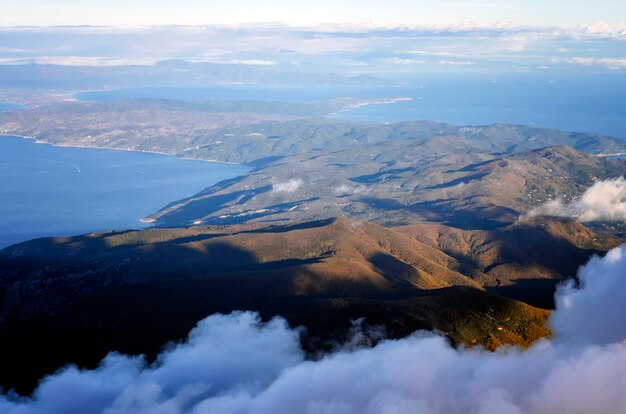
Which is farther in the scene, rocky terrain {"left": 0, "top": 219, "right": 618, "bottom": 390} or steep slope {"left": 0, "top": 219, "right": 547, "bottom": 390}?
rocky terrain {"left": 0, "top": 219, "right": 618, "bottom": 390}

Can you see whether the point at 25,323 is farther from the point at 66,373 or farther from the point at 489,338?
the point at 489,338

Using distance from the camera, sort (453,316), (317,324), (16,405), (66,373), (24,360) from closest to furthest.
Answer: (16,405) < (66,373) < (24,360) < (317,324) < (453,316)

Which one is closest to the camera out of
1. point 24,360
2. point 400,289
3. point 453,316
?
point 24,360

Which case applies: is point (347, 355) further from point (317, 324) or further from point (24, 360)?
point (24, 360)

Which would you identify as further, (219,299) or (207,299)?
(219,299)

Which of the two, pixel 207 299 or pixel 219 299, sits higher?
pixel 207 299

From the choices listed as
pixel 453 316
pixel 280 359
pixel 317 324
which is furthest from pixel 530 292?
pixel 280 359

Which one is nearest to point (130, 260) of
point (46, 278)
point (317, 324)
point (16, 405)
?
point (46, 278)

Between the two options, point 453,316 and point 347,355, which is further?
point 453,316

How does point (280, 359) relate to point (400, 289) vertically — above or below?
above

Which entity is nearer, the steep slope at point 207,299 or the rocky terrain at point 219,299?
the steep slope at point 207,299
